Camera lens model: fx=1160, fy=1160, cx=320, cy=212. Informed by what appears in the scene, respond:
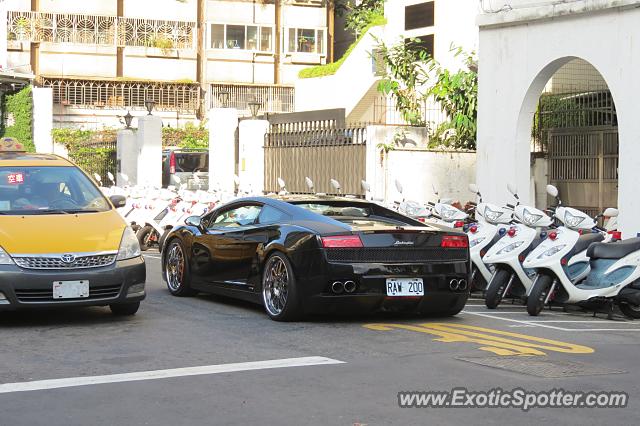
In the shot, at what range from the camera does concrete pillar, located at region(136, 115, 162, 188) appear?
29.4 meters

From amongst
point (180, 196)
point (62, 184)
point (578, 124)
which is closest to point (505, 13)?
point (578, 124)

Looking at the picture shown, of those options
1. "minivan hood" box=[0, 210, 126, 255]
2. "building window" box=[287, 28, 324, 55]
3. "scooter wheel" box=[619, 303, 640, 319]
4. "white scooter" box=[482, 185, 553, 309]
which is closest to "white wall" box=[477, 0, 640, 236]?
"white scooter" box=[482, 185, 553, 309]

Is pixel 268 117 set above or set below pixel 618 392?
above

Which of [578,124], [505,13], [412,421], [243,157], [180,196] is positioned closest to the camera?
[412,421]

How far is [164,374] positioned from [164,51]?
40.8m

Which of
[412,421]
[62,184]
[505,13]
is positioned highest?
[505,13]

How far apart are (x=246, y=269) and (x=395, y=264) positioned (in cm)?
181

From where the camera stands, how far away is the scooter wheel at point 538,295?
12375 mm

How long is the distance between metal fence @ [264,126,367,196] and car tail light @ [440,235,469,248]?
11201 millimetres

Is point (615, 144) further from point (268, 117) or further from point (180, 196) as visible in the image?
point (268, 117)

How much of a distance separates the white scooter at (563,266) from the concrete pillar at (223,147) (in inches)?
622

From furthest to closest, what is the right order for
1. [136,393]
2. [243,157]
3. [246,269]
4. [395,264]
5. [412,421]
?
[243,157] < [246,269] < [395,264] < [136,393] < [412,421]

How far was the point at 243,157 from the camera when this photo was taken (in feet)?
89.2

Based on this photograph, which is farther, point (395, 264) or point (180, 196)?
point (180, 196)
